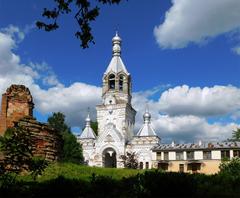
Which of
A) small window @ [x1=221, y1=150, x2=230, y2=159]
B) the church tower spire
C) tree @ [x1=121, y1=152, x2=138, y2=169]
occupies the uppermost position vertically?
the church tower spire

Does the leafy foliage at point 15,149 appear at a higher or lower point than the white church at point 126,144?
lower

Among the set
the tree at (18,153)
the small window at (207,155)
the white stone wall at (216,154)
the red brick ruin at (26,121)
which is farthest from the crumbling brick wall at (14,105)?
the small window at (207,155)

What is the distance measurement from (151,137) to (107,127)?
7.15 metres

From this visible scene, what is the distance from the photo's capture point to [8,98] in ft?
45.5

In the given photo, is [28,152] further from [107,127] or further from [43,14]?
[107,127]

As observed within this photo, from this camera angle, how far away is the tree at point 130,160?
56.8m

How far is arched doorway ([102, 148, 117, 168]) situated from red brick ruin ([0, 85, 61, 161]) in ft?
165

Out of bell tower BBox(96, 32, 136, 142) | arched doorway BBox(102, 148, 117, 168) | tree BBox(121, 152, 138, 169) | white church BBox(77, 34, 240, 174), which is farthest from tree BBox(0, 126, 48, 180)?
arched doorway BBox(102, 148, 117, 168)

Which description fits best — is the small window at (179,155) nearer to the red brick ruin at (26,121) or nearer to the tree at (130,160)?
the tree at (130,160)

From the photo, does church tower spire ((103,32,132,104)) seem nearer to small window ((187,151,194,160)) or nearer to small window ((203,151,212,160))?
small window ((187,151,194,160))

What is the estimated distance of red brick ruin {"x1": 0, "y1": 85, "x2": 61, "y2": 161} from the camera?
1222 centimetres

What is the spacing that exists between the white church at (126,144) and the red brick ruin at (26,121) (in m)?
44.2

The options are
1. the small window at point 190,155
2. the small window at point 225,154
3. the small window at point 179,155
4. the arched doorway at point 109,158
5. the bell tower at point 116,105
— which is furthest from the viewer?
A: the bell tower at point 116,105

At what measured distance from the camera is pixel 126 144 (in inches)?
2507
